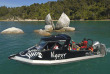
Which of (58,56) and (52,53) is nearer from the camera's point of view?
(52,53)

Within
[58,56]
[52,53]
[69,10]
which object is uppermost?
[69,10]

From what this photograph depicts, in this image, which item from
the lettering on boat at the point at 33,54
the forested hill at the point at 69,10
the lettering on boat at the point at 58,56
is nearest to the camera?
the lettering on boat at the point at 33,54

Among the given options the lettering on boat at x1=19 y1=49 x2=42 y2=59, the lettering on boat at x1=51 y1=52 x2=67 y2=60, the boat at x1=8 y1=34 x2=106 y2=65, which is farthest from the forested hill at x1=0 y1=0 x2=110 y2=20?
the lettering on boat at x1=19 y1=49 x2=42 y2=59

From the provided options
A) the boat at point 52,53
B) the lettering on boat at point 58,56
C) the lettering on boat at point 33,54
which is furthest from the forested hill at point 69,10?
the lettering on boat at point 33,54

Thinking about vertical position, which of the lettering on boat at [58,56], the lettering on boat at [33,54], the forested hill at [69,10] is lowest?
the lettering on boat at [58,56]

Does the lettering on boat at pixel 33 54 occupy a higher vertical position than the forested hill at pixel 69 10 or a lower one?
lower

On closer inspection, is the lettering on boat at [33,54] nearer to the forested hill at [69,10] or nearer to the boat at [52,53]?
the boat at [52,53]

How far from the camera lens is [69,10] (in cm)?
14488

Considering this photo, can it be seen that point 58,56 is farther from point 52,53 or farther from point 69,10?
point 69,10

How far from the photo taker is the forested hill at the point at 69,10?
12462cm

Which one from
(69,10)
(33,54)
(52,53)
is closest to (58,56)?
(52,53)

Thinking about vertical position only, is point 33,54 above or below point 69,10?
below

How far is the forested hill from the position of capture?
12462cm

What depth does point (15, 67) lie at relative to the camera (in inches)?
466
